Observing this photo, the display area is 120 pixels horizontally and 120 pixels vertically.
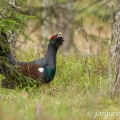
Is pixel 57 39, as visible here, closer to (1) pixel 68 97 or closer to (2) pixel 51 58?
(2) pixel 51 58

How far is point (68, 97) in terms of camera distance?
834cm

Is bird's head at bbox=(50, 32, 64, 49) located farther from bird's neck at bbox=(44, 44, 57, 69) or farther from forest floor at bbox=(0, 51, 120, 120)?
forest floor at bbox=(0, 51, 120, 120)

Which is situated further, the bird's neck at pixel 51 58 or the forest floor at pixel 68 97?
the bird's neck at pixel 51 58

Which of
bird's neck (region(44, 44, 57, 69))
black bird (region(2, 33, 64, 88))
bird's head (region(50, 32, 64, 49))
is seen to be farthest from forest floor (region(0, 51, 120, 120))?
bird's head (region(50, 32, 64, 49))

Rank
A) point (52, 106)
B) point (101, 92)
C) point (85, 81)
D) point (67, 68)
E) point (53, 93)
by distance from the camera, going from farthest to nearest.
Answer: point (67, 68)
point (85, 81)
point (53, 93)
point (101, 92)
point (52, 106)

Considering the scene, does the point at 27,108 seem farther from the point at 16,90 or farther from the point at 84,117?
the point at 16,90

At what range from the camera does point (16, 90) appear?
9.63 metres

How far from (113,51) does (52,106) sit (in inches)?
82.3

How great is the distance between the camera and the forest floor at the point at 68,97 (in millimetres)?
6969

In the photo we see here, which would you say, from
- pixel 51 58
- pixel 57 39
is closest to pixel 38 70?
pixel 51 58

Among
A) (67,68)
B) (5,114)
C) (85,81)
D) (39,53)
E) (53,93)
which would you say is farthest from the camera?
(39,53)

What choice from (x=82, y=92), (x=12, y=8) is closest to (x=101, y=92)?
(x=82, y=92)

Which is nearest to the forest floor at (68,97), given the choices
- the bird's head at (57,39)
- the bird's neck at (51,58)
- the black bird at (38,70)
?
the black bird at (38,70)

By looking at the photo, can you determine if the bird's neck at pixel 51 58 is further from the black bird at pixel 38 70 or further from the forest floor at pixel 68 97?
the forest floor at pixel 68 97
